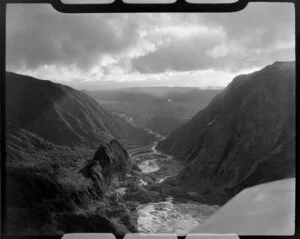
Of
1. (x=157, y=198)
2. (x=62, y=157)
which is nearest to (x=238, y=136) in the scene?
(x=157, y=198)

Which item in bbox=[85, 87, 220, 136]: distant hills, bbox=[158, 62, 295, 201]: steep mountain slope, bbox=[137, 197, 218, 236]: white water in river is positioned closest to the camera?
bbox=[137, 197, 218, 236]: white water in river

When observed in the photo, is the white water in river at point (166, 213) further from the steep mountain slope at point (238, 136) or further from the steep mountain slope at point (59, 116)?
the steep mountain slope at point (59, 116)

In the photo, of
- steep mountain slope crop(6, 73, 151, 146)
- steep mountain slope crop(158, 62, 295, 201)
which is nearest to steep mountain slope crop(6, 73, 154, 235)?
steep mountain slope crop(6, 73, 151, 146)

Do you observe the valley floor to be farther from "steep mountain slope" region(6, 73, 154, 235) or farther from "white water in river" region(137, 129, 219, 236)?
"steep mountain slope" region(6, 73, 154, 235)

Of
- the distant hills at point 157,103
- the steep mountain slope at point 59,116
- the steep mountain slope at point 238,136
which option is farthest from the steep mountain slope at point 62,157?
the steep mountain slope at point 238,136

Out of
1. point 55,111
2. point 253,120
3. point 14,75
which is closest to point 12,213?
point 55,111

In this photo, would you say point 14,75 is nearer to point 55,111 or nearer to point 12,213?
point 55,111
